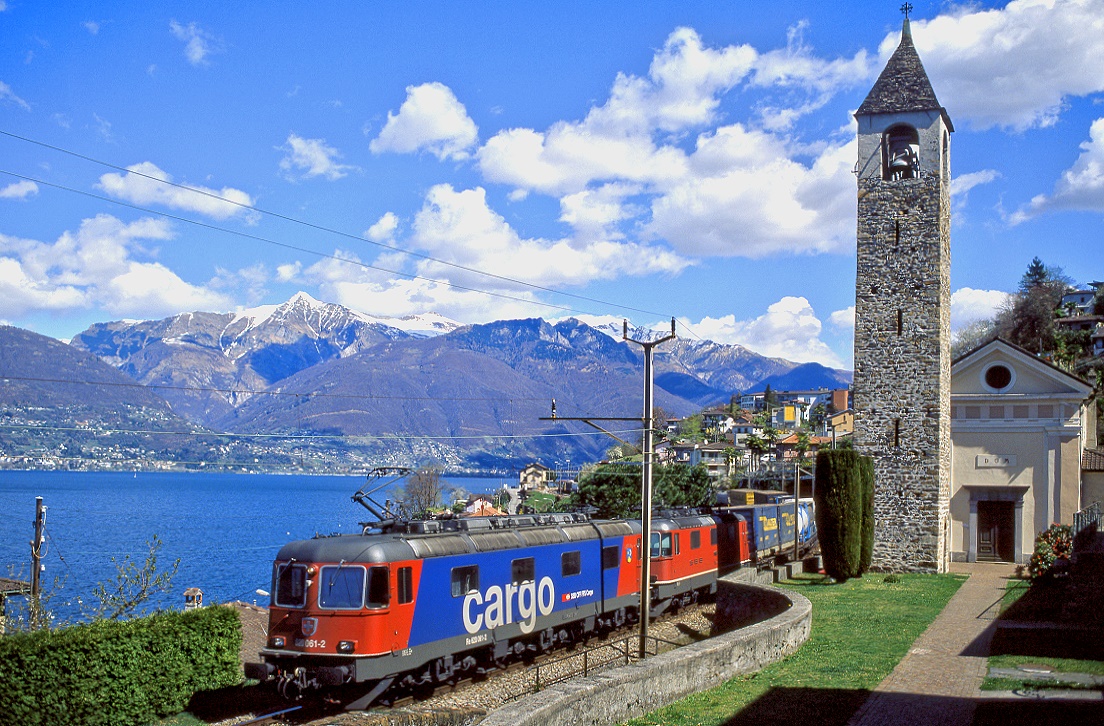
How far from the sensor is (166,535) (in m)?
106

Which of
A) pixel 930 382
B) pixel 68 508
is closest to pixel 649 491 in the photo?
pixel 930 382

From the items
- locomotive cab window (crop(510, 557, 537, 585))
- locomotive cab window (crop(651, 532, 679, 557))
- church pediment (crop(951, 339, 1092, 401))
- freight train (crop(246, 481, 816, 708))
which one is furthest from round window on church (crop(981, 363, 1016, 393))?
locomotive cab window (crop(510, 557, 537, 585))

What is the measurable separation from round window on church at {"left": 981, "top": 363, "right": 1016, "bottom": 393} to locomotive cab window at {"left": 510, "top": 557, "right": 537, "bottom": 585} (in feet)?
71.2

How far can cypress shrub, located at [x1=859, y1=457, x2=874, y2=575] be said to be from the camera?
30859 millimetres

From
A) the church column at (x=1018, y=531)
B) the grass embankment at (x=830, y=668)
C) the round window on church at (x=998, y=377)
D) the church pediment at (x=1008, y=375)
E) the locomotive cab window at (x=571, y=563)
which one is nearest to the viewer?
the grass embankment at (x=830, y=668)

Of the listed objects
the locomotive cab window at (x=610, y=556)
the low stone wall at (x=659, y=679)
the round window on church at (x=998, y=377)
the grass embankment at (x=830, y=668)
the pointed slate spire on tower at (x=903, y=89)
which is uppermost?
the pointed slate spire on tower at (x=903, y=89)

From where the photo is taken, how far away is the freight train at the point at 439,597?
16.4 metres

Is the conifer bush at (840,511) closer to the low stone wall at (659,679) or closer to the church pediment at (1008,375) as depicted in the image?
the church pediment at (1008,375)

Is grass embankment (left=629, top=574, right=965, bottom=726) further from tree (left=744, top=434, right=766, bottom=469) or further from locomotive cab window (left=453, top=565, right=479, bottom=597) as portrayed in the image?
tree (left=744, top=434, right=766, bottom=469)

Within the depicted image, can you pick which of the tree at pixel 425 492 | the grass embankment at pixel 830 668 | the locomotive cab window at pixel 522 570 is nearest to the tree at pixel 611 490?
the tree at pixel 425 492

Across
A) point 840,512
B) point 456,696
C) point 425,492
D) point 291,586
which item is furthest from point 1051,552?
point 425,492

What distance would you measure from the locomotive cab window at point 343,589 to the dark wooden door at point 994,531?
26.2m

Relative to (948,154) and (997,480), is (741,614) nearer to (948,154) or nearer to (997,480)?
(997,480)

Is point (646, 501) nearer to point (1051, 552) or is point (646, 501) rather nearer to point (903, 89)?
point (1051, 552)
